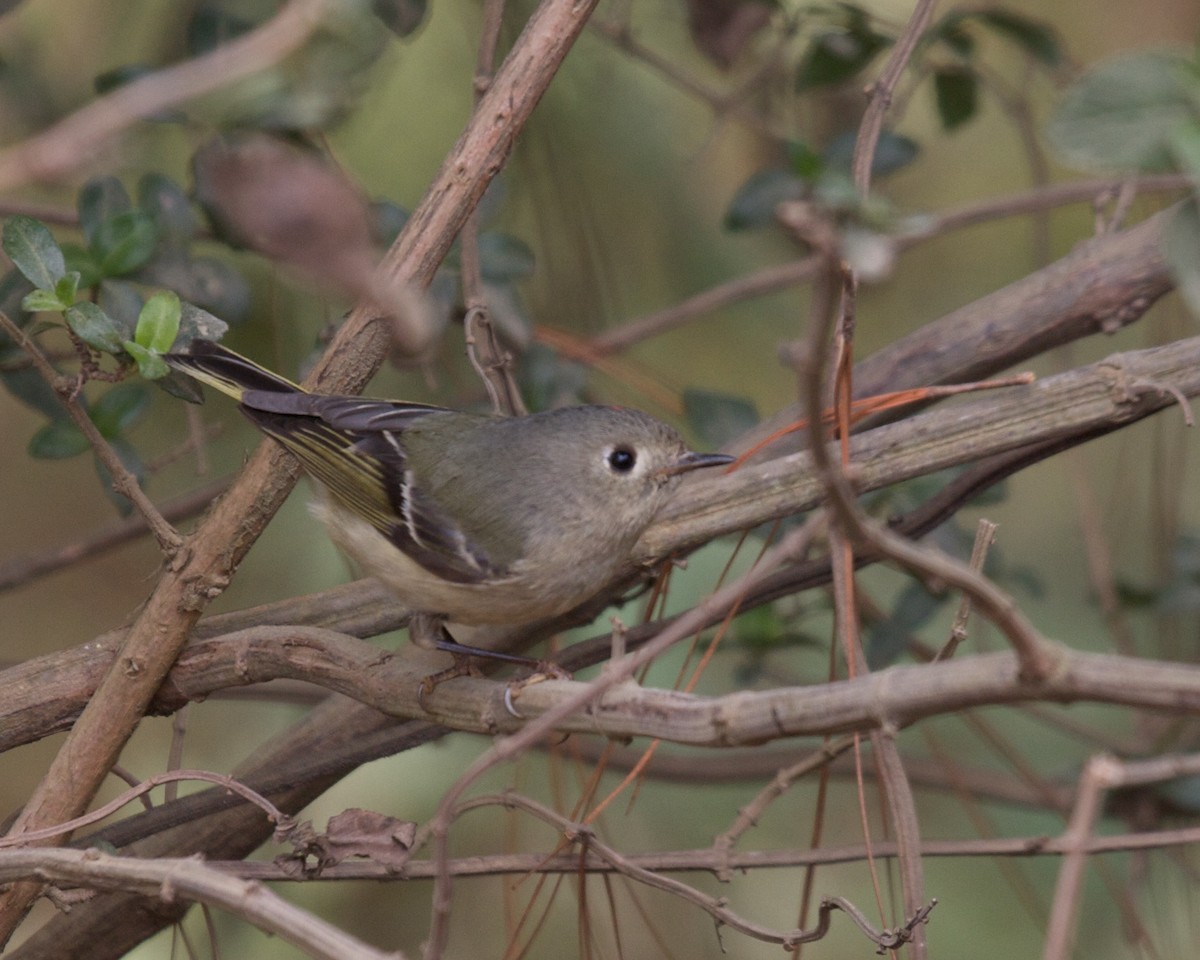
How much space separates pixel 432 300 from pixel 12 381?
2.13ft

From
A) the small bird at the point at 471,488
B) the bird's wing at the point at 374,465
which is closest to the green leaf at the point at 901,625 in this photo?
the small bird at the point at 471,488

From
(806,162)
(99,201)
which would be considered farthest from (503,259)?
(99,201)

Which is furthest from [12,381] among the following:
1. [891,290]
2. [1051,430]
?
[891,290]

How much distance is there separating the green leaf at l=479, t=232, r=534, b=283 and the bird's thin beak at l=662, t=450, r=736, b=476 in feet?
1.81

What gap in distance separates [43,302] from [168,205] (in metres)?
0.51

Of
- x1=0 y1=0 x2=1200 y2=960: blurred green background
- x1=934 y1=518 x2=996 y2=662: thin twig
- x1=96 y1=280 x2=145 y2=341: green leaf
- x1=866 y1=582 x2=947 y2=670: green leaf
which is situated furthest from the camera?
x1=0 y1=0 x2=1200 y2=960: blurred green background

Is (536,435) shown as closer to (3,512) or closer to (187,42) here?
(187,42)

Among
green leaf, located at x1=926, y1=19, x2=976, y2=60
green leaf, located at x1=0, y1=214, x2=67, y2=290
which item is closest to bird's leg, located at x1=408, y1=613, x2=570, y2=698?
green leaf, located at x1=0, y1=214, x2=67, y2=290

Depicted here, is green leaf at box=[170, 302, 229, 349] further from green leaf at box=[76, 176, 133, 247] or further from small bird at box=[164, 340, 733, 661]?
green leaf at box=[76, 176, 133, 247]

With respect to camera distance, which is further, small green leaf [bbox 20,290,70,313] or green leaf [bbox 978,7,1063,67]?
green leaf [bbox 978,7,1063,67]

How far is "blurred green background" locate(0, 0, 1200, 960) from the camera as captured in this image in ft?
8.91

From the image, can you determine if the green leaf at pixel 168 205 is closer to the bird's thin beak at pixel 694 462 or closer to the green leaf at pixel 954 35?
the bird's thin beak at pixel 694 462

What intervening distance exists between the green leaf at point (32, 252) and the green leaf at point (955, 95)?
1752 millimetres

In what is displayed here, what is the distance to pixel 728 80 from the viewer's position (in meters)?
3.29
